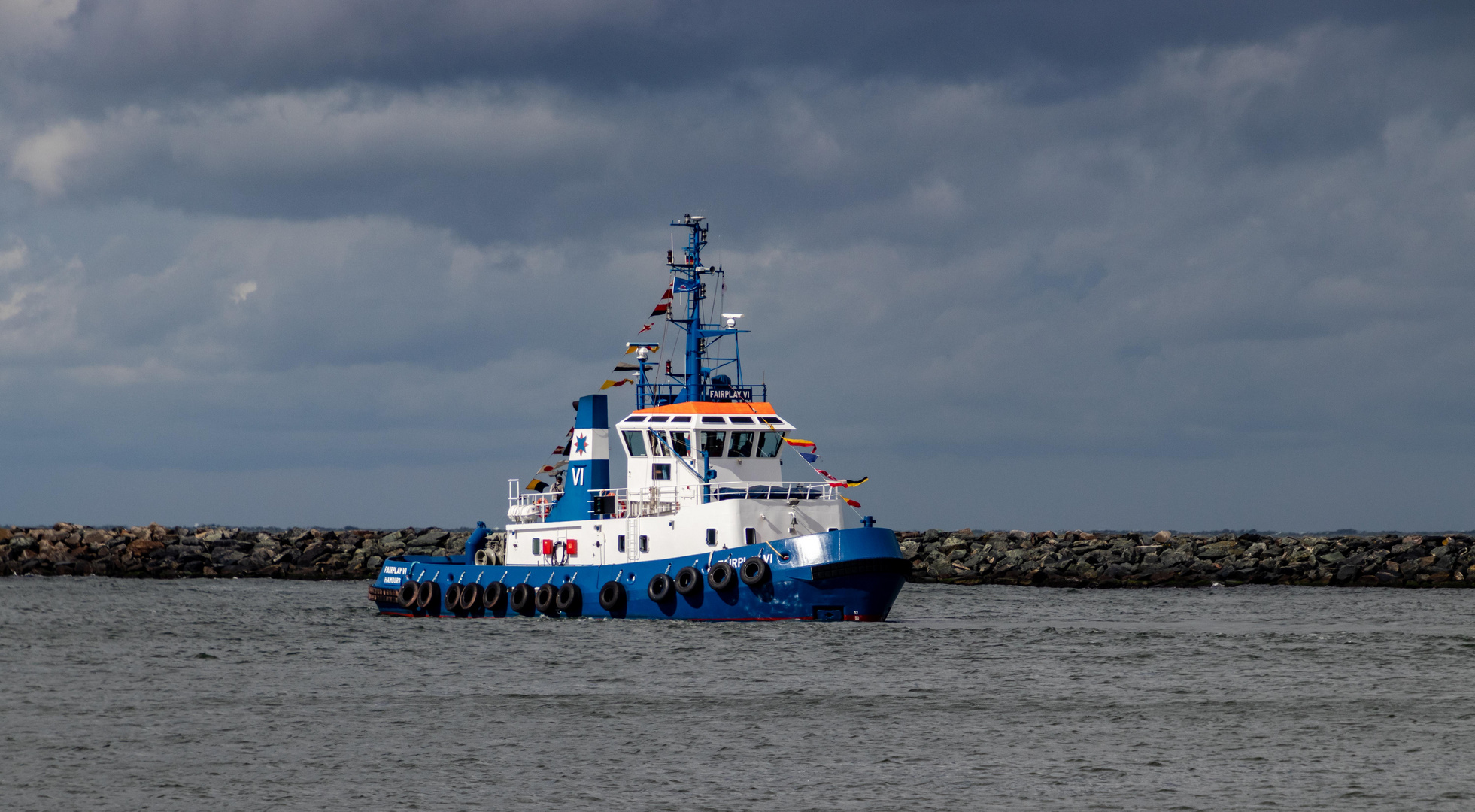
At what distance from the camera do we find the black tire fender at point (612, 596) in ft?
107

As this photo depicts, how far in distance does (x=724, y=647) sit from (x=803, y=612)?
1803 mm

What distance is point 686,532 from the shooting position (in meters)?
32.3

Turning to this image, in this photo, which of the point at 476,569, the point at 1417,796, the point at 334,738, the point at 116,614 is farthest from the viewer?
the point at 116,614

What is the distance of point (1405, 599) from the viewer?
4666 centimetres

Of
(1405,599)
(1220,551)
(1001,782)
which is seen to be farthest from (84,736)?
(1220,551)

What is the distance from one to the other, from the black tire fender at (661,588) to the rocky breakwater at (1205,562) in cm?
2813

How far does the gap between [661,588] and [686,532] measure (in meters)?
1.50

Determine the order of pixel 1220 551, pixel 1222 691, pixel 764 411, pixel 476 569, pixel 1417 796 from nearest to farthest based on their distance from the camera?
pixel 1417 796 < pixel 1222 691 < pixel 764 411 < pixel 476 569 < pixel 1220 551

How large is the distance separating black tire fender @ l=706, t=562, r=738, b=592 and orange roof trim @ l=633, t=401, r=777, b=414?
12.8 ft

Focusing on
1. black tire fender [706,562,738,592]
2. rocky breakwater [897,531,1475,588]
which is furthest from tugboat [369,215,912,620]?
rocky breakwater [897,531,1475,588]

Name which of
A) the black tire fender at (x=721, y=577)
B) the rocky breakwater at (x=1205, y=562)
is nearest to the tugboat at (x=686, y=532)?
the black tire fender at (x=721, y=577)

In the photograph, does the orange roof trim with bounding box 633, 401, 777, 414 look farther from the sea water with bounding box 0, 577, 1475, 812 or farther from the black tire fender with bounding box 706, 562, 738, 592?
the sea water with bounding box 0, 577, 1475, 812

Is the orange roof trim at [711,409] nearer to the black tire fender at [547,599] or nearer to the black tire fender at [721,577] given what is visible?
the black tire fender at [721,577]

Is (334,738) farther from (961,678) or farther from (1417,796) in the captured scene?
(1417,796)
